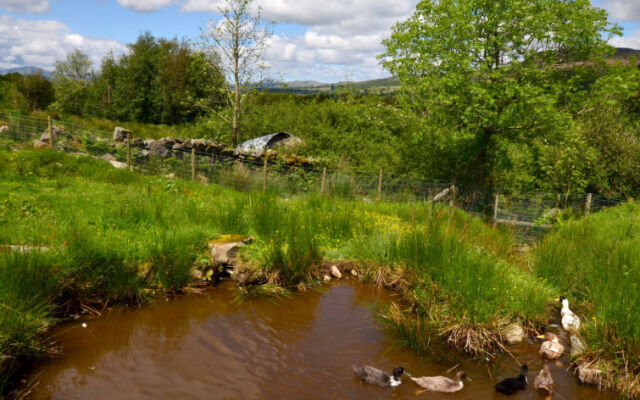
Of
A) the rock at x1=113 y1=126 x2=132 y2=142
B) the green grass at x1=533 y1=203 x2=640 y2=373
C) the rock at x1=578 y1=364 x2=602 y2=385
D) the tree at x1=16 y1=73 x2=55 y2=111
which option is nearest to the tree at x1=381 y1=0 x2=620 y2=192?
the green grass at x1=533 y1=203 x2=640 y2=373

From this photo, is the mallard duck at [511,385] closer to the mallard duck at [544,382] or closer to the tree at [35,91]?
the mallard duck at [544,382]

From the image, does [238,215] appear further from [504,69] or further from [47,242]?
[504,69]

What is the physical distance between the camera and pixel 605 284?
550cm

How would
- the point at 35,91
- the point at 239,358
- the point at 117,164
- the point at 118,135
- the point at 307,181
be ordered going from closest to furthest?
the point at 239,358
the point at 117,164
the point at 307,181
the point at 118,135
the point at 35,91

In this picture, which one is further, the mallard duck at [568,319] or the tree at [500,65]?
the tree at [500,65]

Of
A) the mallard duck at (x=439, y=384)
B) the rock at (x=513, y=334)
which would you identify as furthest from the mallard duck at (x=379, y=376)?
the rock at (x=513, y=334)

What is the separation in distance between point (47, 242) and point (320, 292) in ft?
13.9

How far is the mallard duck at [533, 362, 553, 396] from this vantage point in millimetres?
4441

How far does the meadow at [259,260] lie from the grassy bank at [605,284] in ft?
0.13

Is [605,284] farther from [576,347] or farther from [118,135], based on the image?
[118,135]

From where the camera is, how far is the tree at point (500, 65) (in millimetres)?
12406

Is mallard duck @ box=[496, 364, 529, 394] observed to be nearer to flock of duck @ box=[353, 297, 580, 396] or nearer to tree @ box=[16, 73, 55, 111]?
flock of duck @ box=[353, 297, 580, 396]

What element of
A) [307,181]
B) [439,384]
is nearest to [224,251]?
[439,384]

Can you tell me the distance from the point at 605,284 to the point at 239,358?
4.98m
